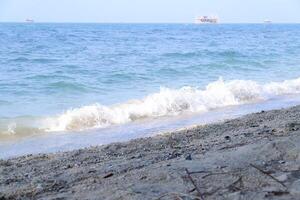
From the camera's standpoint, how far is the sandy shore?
334 cm

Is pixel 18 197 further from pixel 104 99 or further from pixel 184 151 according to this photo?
pixel 104 99

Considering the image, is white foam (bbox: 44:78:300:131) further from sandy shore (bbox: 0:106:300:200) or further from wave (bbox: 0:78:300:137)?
sandy shore (bbox: 0:106:300:200)

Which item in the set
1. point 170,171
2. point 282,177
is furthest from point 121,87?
point 282,177

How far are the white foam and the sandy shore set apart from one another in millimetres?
3284

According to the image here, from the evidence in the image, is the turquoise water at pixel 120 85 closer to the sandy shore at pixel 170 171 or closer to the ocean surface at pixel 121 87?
the ocean surface at pixel 121 87

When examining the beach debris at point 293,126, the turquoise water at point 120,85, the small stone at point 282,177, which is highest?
the small stone at point 282,177

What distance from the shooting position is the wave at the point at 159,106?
8.84m

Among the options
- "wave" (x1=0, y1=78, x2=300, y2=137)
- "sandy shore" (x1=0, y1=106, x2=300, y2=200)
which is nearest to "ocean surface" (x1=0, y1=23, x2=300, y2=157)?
"wave" (x1=0, y1=78, x2=300, y2=137)

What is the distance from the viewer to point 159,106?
1040 cm

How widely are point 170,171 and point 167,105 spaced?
6.80 m

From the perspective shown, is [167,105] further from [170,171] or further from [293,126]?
[170,171]

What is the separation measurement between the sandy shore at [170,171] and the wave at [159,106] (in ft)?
10.2

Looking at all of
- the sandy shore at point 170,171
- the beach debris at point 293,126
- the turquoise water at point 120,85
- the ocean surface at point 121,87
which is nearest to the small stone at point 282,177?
the sandy shore at point 170,171
